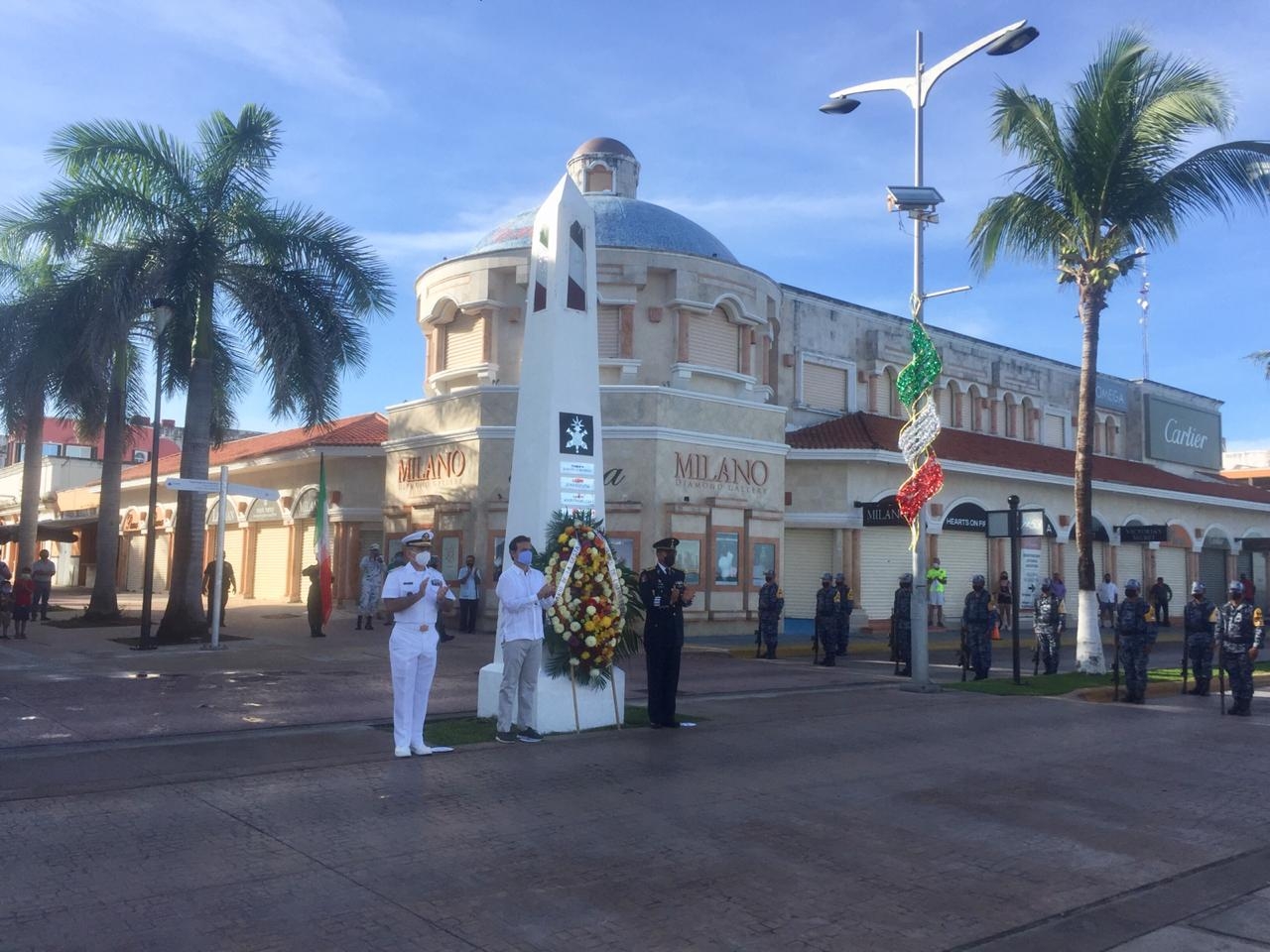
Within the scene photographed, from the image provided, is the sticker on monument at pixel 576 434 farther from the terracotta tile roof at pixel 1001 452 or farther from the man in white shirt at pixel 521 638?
the terracotta tile roof at pixel 1001 452

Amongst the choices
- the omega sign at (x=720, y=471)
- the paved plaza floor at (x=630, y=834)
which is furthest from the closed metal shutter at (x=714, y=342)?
the paved plaza floor at (x=630, y=834)

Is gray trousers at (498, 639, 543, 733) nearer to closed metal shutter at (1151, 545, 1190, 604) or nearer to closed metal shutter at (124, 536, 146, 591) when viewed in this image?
closed metal shutter at (1151, 545, 1190, 604)

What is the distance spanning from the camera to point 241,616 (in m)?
26.1

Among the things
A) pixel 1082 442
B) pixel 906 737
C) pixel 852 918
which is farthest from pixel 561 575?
pixel 1082 442

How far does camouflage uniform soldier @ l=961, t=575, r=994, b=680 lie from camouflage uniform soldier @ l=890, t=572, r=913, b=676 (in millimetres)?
1032

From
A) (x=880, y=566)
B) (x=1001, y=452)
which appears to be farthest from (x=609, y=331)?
(x=1001, y=452)

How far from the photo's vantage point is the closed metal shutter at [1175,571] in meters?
36.8

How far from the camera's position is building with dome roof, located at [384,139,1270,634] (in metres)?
23.1

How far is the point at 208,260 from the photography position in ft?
62.5

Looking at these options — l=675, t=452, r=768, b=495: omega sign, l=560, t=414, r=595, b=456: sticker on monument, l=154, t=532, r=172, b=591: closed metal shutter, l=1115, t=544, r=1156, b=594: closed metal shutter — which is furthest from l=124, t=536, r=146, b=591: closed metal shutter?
l=560, t=414, r=595, b=456: sticker on monument

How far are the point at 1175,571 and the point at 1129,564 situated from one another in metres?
3.37

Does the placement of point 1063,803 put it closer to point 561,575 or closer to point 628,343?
point 561,575

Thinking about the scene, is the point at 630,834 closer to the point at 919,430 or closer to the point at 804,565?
the point at 919,430

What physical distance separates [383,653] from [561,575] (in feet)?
29.3
